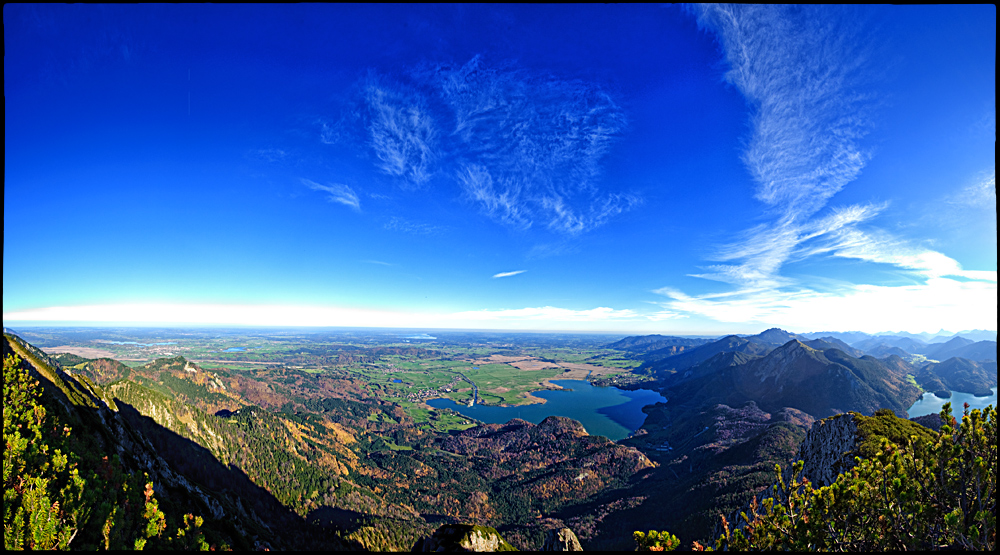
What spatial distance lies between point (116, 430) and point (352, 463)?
108 meters

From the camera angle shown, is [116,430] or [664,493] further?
[664,493]

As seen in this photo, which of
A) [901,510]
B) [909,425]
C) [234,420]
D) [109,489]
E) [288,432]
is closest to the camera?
[901,510]

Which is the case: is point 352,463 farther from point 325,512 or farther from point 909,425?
point 909,425

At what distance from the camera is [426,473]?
447 ft

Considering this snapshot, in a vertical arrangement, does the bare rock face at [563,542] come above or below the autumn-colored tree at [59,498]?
below

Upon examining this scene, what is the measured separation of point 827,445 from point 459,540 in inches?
1791

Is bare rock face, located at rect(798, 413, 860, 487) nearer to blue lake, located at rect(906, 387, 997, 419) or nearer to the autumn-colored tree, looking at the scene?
the autumn-colored tree

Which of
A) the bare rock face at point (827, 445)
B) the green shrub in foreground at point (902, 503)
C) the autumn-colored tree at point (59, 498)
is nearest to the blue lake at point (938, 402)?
the bare rock face at point (827, 445)

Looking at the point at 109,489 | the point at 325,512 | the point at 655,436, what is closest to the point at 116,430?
the point at 109,489

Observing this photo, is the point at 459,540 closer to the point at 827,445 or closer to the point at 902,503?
the point at 902,503

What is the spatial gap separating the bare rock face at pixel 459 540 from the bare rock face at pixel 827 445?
3311cm

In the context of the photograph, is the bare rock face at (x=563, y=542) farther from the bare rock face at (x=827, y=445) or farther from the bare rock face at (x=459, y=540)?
the bare rock face at (x=827, y=445)

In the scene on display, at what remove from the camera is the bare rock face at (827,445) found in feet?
141

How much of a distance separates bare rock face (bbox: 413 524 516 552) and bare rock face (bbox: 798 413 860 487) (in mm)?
33113
